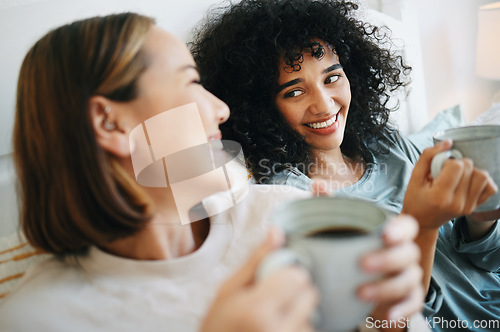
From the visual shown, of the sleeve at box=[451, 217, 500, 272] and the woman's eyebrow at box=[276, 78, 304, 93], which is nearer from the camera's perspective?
the sleeve at box=[451, 217, 500, 272]

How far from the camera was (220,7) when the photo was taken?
1165 mm

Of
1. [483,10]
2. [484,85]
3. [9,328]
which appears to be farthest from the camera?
[484,85]

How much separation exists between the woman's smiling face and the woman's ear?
1.87 feet

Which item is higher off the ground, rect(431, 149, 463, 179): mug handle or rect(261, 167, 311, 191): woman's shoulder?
rect(431, 149, 463, 179): mug handle

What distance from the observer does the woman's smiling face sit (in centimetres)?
106

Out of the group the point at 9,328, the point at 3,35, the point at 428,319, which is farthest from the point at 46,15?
the point at 428,319

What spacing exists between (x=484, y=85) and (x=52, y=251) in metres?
2.51

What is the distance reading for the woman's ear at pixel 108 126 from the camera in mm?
583

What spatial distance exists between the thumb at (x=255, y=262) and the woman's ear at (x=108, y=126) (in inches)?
12.6

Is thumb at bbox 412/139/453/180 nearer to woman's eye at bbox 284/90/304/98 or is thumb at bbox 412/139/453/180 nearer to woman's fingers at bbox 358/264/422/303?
woman's fingers at bbox 358/264/422/303

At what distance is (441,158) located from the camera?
652mm

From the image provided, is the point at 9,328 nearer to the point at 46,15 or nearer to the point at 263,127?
the point at 46,15

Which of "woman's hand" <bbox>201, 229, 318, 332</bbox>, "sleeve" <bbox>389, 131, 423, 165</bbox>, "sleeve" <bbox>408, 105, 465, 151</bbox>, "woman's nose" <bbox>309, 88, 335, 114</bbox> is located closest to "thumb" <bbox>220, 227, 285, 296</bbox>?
"woman's hand" <bbox>201, 229, 318, 332</bbox>

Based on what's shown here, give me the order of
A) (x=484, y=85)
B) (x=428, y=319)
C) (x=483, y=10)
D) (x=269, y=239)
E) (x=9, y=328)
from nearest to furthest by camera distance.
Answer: (x=269, y=239)
(x=9, y=328)
(x=428, y=319)
(x=483, y=10)
(x=484, y=85)
